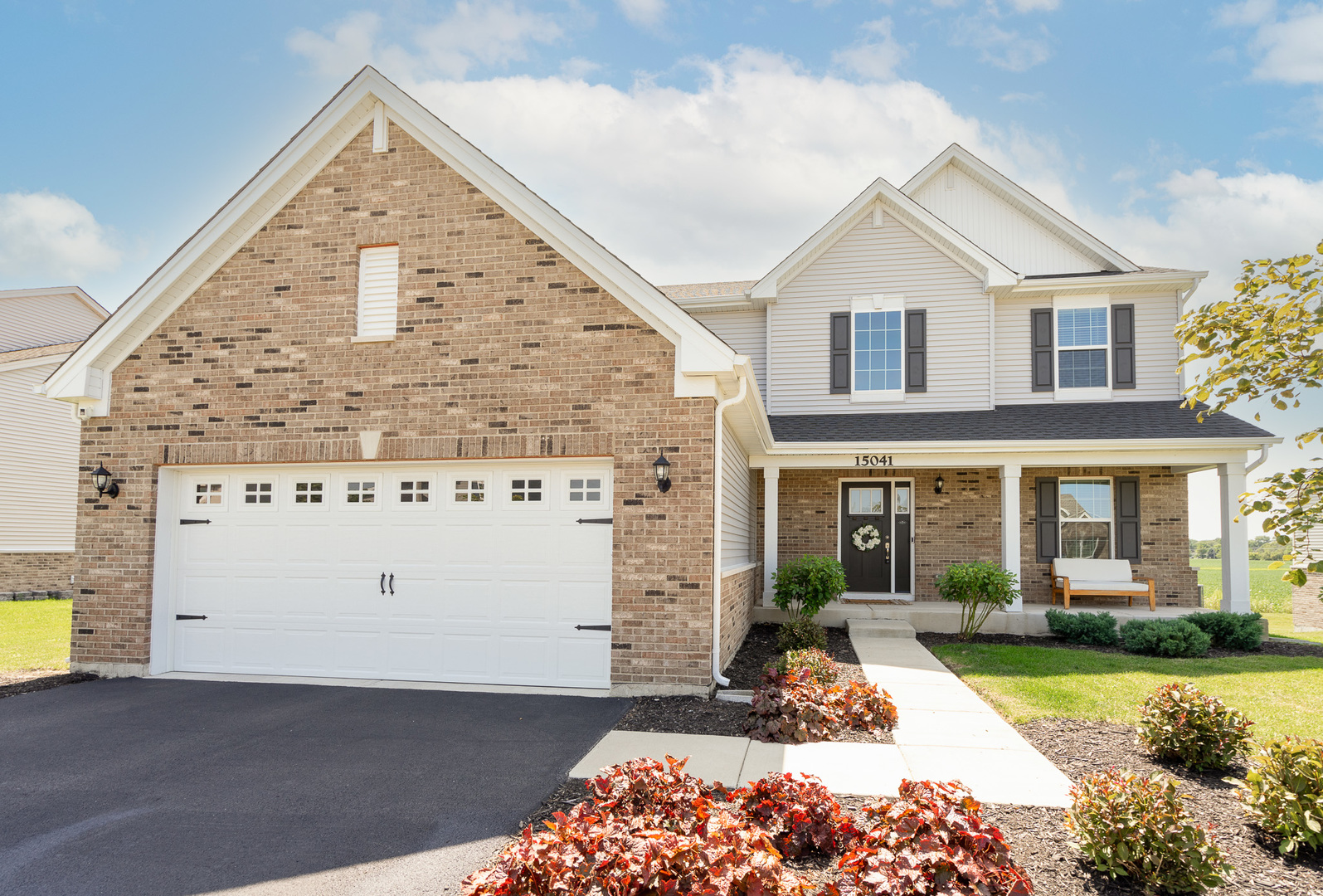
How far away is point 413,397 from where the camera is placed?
318 inches

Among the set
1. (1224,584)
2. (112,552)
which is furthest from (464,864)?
(1224,584)

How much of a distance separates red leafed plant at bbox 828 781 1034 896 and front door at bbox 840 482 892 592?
10.7 m

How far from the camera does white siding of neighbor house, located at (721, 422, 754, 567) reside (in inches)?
368

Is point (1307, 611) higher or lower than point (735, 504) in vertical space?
lower

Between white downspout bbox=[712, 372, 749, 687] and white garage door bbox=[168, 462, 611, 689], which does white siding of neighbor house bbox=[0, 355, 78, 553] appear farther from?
white downspout bbox=[712, 372, 749, 687]

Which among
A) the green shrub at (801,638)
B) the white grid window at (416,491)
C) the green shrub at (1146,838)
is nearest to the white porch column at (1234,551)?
the green shrub at (801,638)

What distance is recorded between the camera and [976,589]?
11.3 meters

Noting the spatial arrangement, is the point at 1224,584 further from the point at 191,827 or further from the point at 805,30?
the point at 191,827

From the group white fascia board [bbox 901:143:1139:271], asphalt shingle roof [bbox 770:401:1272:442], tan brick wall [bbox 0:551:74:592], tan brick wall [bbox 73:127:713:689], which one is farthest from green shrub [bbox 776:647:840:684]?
tan brick wall [bbox 0:551:74:592]

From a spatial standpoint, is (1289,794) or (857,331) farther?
(857,331)

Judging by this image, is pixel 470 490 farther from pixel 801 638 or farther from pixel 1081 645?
pixel 1081 645

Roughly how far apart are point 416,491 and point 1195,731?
731 cm

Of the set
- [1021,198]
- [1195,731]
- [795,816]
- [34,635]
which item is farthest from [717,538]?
[34,635]

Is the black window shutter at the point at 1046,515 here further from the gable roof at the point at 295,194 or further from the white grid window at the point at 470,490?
the white grid window at the point at 470,490
